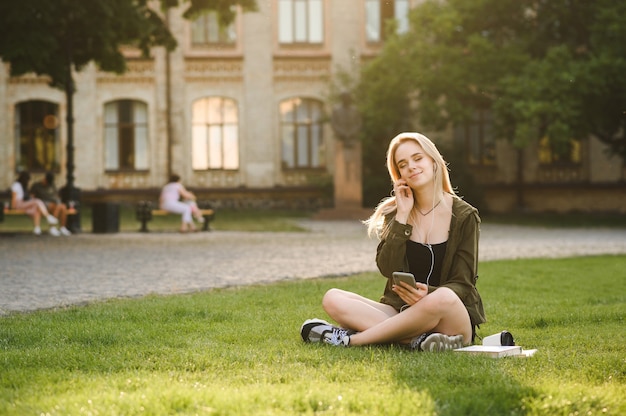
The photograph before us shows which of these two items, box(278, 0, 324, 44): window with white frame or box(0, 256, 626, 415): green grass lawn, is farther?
box(278, 0, 324, 44): window with white frame

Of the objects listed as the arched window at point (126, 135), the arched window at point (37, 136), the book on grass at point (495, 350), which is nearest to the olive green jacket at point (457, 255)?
the book on grass at point (495, 350)

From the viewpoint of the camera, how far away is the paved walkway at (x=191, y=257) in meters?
11.4

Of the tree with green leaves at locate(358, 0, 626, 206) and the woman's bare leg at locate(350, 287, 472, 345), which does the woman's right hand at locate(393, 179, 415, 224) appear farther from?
the tree with green leaves at locate(358, 0, 626, 206)

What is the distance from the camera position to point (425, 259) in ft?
21.9

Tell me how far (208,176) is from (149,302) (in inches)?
1144

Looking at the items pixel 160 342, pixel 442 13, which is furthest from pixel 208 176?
pixel 160 342

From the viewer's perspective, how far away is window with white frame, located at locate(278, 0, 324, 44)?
38.8m

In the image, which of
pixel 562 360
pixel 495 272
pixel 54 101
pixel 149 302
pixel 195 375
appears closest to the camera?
pixel 195 375

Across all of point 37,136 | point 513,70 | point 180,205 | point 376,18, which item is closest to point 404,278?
point 180,205

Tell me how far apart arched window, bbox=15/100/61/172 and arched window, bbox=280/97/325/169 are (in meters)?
8.32

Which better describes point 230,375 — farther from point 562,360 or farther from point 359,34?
point 359,34

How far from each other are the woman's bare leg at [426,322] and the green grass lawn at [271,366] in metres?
0.11

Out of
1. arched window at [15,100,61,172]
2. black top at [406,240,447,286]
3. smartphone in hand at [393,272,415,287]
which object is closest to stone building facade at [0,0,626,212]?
arched window at [15,100,61,172]

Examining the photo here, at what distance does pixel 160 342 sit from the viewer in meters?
6.73
